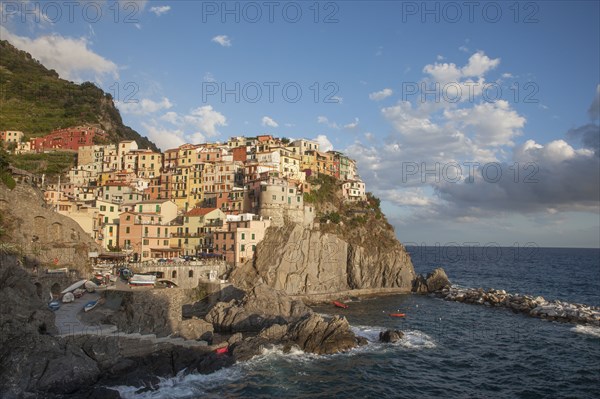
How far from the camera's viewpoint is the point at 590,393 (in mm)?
30766

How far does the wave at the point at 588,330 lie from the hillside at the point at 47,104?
361 feet

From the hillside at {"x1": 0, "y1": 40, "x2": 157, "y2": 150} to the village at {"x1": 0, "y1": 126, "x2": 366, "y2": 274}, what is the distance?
13.2 m

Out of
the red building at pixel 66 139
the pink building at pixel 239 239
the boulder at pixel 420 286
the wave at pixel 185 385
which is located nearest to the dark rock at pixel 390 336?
the wave at pixel 185 385

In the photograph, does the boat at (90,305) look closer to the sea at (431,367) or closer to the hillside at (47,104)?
the sea at (431,367)

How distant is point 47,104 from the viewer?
133625mm

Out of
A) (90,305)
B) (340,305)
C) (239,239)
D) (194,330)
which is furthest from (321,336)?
(239,239)

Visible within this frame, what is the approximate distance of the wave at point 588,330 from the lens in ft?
154

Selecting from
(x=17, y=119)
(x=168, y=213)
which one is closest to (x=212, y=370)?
(x=168, y=213)

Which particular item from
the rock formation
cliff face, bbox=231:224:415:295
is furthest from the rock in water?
the rock formation

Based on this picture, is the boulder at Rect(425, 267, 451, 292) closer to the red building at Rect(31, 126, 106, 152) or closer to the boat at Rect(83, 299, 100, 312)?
the boat at Rect(83, 299, 100, 312)

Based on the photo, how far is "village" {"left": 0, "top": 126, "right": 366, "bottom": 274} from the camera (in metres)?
65.9

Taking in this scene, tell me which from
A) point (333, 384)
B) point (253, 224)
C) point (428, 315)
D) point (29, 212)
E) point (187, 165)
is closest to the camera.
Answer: point (333, 384)

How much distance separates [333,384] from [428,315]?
97.4 ft

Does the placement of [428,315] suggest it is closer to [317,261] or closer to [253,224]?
[317,261]
